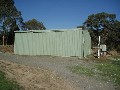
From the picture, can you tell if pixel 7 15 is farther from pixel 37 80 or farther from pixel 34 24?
pixel 37 80

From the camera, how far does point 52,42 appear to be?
25.7 metres

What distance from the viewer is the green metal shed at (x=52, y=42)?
24948mm

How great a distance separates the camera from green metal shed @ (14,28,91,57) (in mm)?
24948

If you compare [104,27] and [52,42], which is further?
[104,27]

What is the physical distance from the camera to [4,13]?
6047 cm

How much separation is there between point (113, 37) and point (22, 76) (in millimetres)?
53542

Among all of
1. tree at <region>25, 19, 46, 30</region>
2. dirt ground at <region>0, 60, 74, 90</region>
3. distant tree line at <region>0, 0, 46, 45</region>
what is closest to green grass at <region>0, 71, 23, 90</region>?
dirt ground at <region>0, 60, 74, 90</region>

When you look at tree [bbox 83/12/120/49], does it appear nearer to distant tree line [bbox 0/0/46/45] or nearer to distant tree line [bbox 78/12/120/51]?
distant tree line [bbox 78/12/120/51]

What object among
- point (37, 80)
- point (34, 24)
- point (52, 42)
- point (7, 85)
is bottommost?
point (37, 80)

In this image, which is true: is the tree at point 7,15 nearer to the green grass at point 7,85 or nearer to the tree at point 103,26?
the tree at point 103,26

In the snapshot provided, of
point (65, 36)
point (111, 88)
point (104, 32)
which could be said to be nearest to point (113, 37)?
point (104, 32)

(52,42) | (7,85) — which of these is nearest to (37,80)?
(7,85)

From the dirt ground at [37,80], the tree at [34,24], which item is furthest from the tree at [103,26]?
the dirt ground at [37,80]

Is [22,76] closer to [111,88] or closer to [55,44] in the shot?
[111,88]
